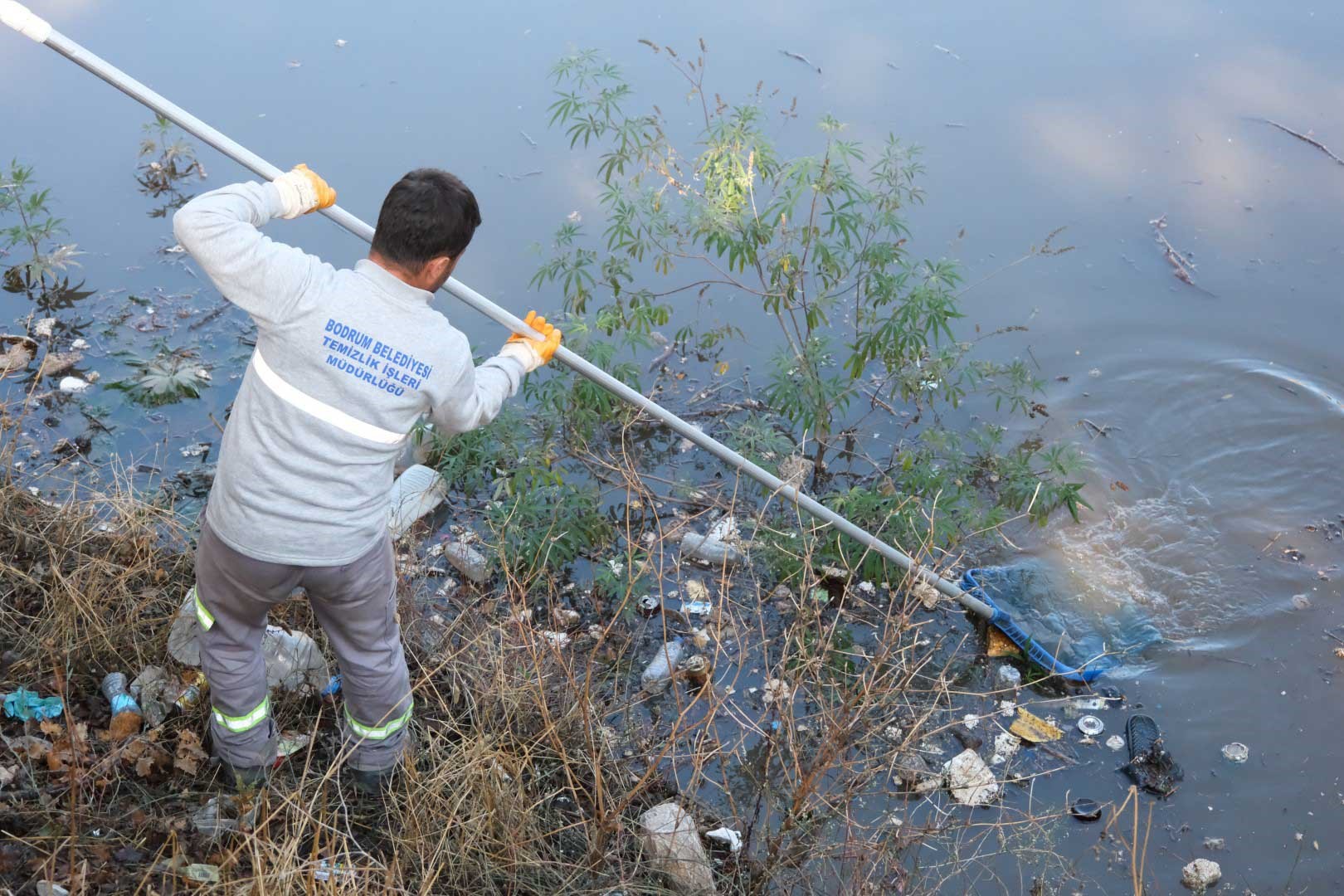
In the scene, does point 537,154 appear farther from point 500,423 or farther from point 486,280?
point 500,423

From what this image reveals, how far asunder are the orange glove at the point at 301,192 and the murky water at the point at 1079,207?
1958mm

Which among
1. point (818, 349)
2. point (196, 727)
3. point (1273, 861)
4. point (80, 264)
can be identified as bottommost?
point (80, 264)

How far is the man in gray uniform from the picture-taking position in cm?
213

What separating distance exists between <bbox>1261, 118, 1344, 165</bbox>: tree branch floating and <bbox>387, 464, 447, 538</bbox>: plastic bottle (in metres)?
5.06

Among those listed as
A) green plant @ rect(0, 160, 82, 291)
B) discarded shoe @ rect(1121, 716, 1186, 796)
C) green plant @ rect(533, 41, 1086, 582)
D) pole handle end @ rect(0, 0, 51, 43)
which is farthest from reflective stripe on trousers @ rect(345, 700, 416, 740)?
green plant @ rect(0, 160, 82, 291)

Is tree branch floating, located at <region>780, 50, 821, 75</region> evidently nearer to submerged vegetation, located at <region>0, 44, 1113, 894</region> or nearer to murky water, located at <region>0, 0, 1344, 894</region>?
murky water, located at <region>0, 0, 1344, 894</region>

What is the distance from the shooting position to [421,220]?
2162 millimetres

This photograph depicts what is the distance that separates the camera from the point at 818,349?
12.7 feet

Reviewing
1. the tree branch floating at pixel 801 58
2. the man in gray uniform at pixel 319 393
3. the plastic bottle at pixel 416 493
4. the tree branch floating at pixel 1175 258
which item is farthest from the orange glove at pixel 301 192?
the tree branch floating at pixel 801 58

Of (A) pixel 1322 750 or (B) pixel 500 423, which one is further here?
(B) pixel 500 423

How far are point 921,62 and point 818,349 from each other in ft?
10.7

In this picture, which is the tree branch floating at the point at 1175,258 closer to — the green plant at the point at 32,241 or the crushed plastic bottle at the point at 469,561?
the crushed plastic bottle at the point at 469,561

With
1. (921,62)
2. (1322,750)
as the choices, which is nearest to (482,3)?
(921,62)

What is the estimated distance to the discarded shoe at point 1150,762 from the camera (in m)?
3.22
